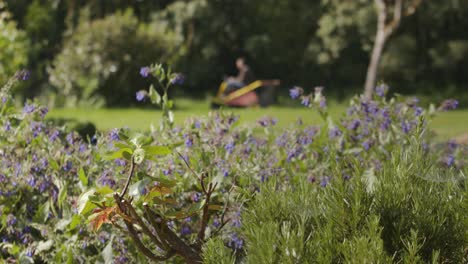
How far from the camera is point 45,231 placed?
414 cm

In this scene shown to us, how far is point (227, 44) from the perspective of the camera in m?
27.6

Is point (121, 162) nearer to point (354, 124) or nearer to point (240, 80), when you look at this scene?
point (354, 124)

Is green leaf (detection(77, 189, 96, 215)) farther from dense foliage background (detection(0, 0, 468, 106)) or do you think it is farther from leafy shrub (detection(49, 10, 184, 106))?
dense foliage background (detection(0, 0, 468, 106))

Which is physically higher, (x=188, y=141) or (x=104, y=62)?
(x=104, y=62)

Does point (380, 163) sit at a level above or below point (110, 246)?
above

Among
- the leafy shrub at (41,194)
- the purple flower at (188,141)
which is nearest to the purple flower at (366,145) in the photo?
the purple flower at (188,141)

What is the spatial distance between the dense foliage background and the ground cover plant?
55.1ft

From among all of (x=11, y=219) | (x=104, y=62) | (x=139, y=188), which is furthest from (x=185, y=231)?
(x=104, y=62)

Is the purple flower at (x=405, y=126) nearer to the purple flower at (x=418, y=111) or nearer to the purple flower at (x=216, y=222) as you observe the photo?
the purple flower at (x=418, y=111)

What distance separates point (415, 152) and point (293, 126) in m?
2.51

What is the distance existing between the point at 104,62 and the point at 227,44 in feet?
22.4

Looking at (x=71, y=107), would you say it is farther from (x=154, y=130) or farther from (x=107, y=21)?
(x=154, y=130)

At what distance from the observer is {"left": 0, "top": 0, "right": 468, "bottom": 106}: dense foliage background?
21.9m

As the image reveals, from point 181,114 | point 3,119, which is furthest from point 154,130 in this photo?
point 181,114
